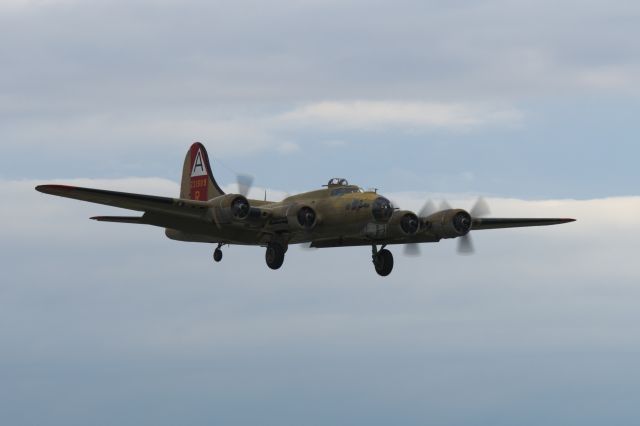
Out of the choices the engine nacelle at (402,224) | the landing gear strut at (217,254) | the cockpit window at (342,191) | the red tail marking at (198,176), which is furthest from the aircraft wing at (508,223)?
the red tail marking at (198,176)

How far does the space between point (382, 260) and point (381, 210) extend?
4518 millimetres

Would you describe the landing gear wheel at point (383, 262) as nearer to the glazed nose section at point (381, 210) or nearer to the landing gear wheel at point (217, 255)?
the glazed nose section at point (381, 210)

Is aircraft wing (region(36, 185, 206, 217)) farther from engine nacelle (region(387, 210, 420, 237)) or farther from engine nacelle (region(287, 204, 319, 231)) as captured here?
engine nacelle (region(387, 210, 420, 237))

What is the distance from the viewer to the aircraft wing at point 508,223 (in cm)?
5409

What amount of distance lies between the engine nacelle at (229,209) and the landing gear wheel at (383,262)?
22.1 feet

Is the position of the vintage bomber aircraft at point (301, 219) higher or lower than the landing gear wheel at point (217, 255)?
higher

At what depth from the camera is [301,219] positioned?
4731 centimetres

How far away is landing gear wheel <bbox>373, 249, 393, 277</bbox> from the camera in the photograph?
4984 centimetres

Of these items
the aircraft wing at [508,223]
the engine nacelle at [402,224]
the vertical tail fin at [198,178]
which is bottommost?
the engine nacelle at [402,224]

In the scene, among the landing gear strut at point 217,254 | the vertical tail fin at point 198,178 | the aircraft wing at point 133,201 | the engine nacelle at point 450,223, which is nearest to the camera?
the aircraft wing at point 133,201

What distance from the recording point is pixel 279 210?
48531 mm

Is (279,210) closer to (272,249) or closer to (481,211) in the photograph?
(272,249)

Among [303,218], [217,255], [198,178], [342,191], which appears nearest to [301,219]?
A: [303,218]

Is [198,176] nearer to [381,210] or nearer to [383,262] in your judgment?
[383,262]
